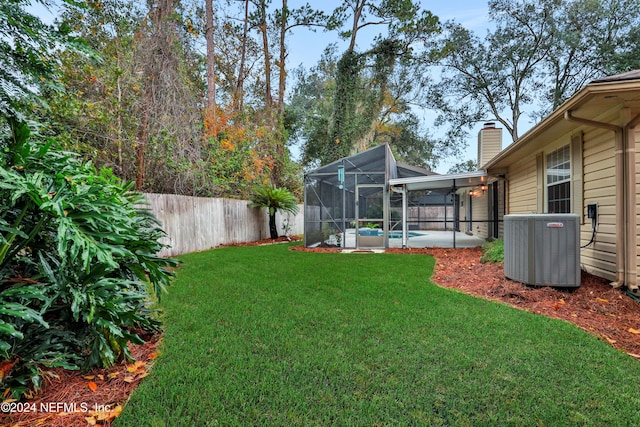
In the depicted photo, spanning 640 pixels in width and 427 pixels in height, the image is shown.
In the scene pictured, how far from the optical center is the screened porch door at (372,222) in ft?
29.9

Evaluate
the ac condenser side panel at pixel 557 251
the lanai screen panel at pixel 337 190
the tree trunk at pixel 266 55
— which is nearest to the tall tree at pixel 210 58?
the tree trunk at pixel 266 55

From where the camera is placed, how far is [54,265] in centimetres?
201

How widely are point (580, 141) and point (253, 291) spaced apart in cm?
528

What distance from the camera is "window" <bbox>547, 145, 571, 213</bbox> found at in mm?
5305

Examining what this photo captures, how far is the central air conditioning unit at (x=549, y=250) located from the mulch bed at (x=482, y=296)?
0.15 meters

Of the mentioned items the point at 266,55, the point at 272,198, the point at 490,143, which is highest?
the point at 266,55

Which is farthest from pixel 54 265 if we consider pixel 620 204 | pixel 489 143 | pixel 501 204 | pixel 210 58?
pixel 489 143

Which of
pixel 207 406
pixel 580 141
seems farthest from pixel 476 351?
pixel 580 141

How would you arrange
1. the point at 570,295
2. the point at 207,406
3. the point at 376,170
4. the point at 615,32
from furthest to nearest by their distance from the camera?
the point at 615,32, the point at 376,170, the point at 570,295, the point at 207,406

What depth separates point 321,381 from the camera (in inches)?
75.8

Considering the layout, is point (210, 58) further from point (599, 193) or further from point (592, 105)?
point (599, 193)

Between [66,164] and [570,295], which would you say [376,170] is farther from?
[66,164]

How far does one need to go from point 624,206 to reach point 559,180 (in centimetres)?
200

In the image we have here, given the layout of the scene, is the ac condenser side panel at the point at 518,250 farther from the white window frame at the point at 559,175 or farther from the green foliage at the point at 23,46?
the green foliage at the point at 23,46
